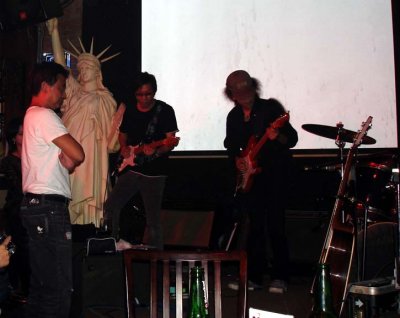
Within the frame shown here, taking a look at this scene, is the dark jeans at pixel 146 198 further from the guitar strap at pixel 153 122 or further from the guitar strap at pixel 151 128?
the guitar strap at pixel 153 122

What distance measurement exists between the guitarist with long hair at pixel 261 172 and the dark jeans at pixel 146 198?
63cm

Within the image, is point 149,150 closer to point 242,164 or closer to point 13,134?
point 242,164

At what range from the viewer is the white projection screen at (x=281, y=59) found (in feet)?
15.0

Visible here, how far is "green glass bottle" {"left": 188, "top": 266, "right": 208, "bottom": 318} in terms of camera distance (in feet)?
3.81

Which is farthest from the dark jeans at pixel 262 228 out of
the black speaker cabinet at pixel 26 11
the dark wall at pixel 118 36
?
the black speaker cabinet at pixel 26 11

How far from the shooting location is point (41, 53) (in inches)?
215

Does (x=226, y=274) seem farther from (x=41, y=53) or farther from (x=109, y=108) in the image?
(x=41, y=53)

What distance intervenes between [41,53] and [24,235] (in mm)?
2345

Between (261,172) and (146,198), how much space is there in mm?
939

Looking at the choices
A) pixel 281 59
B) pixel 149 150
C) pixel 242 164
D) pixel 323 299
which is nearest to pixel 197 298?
pixel 323 299

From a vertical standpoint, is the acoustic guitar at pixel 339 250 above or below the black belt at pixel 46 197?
below

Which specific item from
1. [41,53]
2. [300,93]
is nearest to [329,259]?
[300,93]

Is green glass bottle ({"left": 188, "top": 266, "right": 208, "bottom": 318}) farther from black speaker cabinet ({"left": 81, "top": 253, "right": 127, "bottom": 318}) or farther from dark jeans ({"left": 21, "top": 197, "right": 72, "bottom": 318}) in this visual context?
black speaker cabinet ({"left": 81, "top": 253, "right": 127, "bottom": 318})

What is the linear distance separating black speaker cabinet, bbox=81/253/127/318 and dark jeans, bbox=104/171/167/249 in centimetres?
72
